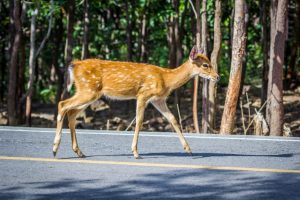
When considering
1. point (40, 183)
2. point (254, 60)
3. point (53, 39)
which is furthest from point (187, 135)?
point (254, 60)

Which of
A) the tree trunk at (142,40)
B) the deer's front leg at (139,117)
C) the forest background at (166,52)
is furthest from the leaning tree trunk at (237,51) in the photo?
the tree trunk at (142,40)

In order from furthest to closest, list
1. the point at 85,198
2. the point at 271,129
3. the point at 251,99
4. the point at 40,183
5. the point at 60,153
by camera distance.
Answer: the point at 251,99 < the point at 271,129 < the point at 60,153 < the point at 40,183 < the point at 85,198

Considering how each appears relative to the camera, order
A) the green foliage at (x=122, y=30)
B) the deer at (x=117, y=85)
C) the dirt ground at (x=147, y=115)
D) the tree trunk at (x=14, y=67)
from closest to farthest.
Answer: the deer at (x=117, y=85)
the tree trunk at (x=14, y=67)
the dirt ground at (x=147, y=115)
the green foliage at (x=122, y=30)

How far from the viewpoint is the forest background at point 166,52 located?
60.9 feet

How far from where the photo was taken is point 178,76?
11234 mm

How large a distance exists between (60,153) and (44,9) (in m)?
15.4

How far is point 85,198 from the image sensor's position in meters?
7.47

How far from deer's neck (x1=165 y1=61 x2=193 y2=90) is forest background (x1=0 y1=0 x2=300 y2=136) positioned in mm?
4859

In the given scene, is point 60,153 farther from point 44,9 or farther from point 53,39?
point 53,39

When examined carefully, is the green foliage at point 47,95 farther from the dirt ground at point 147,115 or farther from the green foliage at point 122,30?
the dirt ground at point 147,115

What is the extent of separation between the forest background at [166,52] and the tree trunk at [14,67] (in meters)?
0.03

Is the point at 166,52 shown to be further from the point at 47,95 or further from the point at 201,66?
the point at 201,66

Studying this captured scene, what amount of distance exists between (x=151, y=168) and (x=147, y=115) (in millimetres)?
19174

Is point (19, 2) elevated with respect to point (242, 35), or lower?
elevated
